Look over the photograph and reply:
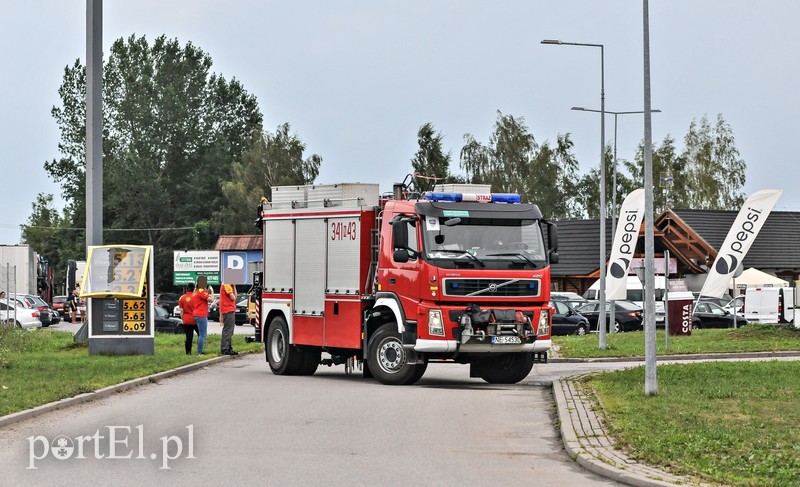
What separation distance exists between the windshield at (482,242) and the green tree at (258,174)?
68.7 m

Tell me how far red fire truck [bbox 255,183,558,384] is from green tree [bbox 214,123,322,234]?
2625 inches

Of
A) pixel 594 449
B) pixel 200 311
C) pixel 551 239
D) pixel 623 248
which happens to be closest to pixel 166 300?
pixel 623 248

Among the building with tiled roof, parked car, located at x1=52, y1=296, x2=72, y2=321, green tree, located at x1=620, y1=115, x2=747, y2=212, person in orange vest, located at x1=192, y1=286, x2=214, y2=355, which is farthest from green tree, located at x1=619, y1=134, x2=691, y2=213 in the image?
person in orange vest, located at x1=192, y1=286, x2=214, y2=355

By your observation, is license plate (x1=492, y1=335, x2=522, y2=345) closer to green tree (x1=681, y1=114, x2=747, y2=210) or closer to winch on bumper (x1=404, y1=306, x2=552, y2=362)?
winch on bumper (x1=404, y1=306, x2=552, y2=362)

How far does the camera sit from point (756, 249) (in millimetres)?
69000

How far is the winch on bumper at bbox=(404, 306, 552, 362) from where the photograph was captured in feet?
66.4

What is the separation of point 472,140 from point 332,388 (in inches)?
2797

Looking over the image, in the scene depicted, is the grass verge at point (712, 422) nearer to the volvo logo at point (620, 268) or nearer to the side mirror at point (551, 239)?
the side mirror at point (551, 239)

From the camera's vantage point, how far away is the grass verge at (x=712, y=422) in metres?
10.7

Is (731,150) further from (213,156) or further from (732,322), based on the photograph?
(732,322)

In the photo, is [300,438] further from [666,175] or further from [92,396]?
[666,175]

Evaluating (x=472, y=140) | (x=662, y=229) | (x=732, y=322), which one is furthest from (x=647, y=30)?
(x=472, y=140)

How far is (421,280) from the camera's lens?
20219 millimetres

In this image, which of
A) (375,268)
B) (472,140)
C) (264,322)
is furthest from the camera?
(472,140)
